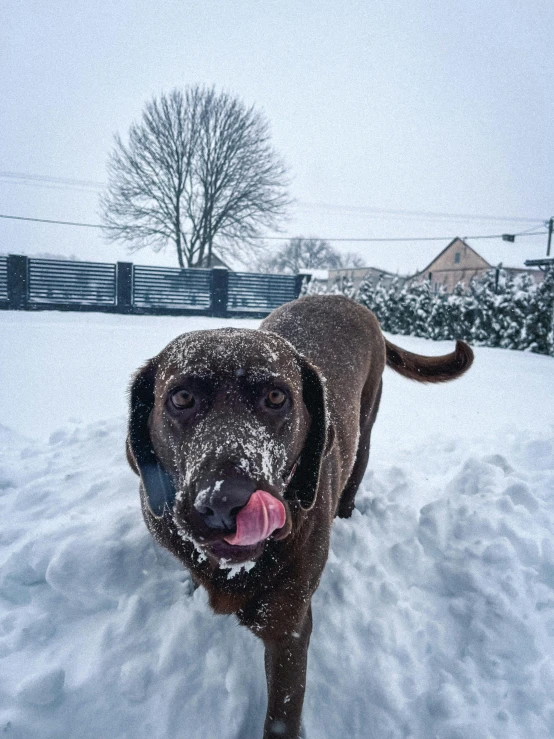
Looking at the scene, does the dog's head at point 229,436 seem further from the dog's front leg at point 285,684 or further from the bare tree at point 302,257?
the bare tree at point 302,257

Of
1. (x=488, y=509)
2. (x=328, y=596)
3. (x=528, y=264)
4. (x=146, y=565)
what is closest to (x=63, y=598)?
(x=146, y=565)

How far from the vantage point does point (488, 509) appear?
2.62 meters

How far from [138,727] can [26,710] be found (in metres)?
0.41

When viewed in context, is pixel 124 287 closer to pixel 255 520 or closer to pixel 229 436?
pixel 229 436

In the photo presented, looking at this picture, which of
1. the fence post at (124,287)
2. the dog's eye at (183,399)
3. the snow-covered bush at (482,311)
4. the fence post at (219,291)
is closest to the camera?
the dog's eye at (183,399)

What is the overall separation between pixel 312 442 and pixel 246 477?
2.03 feet

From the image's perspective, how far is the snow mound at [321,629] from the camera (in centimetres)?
160

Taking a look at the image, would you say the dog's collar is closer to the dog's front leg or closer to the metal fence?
the dog's front leg

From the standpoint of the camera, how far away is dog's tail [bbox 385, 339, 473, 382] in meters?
3.08

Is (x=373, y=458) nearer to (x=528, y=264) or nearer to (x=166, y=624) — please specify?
(x=166, y=624)

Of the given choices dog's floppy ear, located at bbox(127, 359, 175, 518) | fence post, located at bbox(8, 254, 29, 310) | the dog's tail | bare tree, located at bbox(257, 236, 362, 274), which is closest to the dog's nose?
dog's floppy ear, located at bbox(127, 359, 175, 518)

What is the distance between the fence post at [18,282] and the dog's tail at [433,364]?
15.4 metres

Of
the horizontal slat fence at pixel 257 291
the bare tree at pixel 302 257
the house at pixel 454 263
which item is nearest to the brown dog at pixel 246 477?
the horizontal slat fence at pixel 257 291

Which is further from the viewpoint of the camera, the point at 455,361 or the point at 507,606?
the point at 455,361
